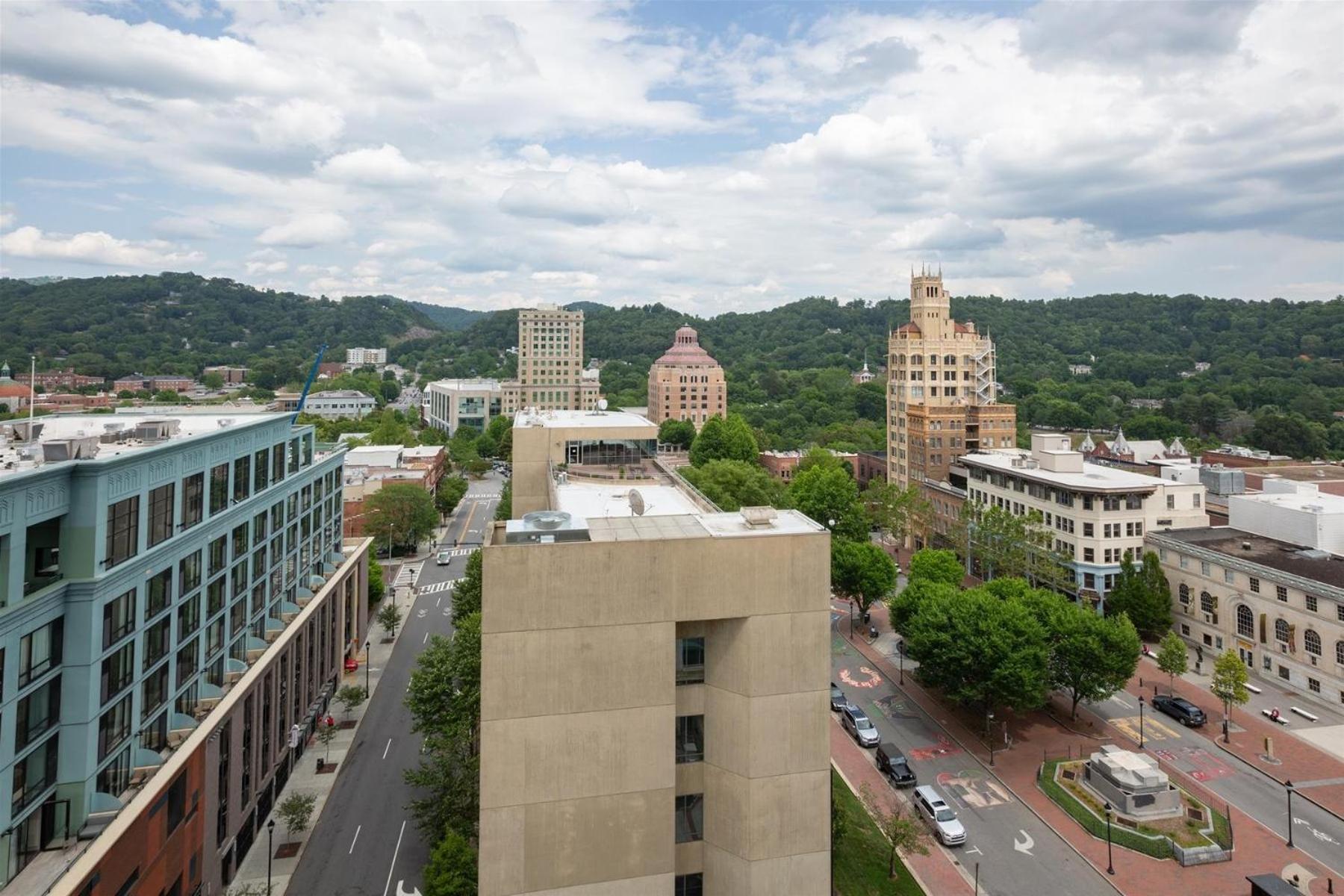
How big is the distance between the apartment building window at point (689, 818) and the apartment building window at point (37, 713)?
19327mm

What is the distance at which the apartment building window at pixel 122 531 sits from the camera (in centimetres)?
2416

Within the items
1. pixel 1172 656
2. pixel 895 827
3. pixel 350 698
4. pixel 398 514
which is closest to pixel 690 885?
pixel 895 827

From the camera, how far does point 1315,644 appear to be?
47.7 meters

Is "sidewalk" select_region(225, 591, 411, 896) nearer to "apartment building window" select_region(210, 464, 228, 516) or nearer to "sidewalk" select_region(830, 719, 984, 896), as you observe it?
"apartment building window" select_region(210, 464, 228, 516)

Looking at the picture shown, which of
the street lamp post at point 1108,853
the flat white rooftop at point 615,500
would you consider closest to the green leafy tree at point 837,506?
the flat white rooftop at point 615,500

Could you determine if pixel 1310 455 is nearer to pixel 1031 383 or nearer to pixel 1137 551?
pixel 1031 383

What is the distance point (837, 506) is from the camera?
73500mm

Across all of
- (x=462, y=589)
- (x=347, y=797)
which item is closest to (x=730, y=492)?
(x=462, y=589)

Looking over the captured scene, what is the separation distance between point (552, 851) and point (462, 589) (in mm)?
30373

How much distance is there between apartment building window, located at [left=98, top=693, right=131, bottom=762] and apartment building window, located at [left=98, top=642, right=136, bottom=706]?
Result: 0.46 metres

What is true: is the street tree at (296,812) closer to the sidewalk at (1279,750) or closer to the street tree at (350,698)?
the street tree at (350,698)

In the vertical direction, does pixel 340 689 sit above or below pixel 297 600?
below

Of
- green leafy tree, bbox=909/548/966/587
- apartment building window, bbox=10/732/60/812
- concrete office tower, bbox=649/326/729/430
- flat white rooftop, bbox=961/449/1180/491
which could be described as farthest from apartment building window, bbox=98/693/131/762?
concrete office tower, bbox=649/326/729/430

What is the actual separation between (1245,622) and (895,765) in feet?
113
